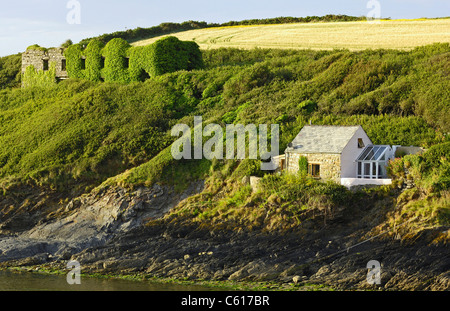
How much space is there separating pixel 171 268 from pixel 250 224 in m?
4.59

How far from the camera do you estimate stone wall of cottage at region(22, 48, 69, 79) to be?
6662 cm

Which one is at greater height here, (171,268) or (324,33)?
(324,33)

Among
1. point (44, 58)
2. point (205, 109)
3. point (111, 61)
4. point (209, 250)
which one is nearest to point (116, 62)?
point (111, 61)

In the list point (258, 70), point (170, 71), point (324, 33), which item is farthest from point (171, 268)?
point (324, 33)

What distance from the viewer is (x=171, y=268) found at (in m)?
34.4

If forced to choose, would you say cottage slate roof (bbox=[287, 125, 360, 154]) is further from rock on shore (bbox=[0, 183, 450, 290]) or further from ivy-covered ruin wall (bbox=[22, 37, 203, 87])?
ivy-covered ruin wall (bbox=[22, 37, 203, 87])

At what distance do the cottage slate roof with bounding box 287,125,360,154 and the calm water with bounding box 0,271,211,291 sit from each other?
10.9 meters

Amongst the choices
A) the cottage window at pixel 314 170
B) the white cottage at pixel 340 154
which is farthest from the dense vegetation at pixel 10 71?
the cottage window at pixel 314 170

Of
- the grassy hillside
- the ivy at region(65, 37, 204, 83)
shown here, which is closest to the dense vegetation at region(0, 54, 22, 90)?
the ivy at region(65, 37, 204, 83)

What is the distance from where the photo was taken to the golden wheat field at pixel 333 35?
211 feet

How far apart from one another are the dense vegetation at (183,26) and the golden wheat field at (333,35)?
2.96 meters

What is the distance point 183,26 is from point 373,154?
5067cm

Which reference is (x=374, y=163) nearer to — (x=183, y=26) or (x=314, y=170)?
(x=314, y=170)
